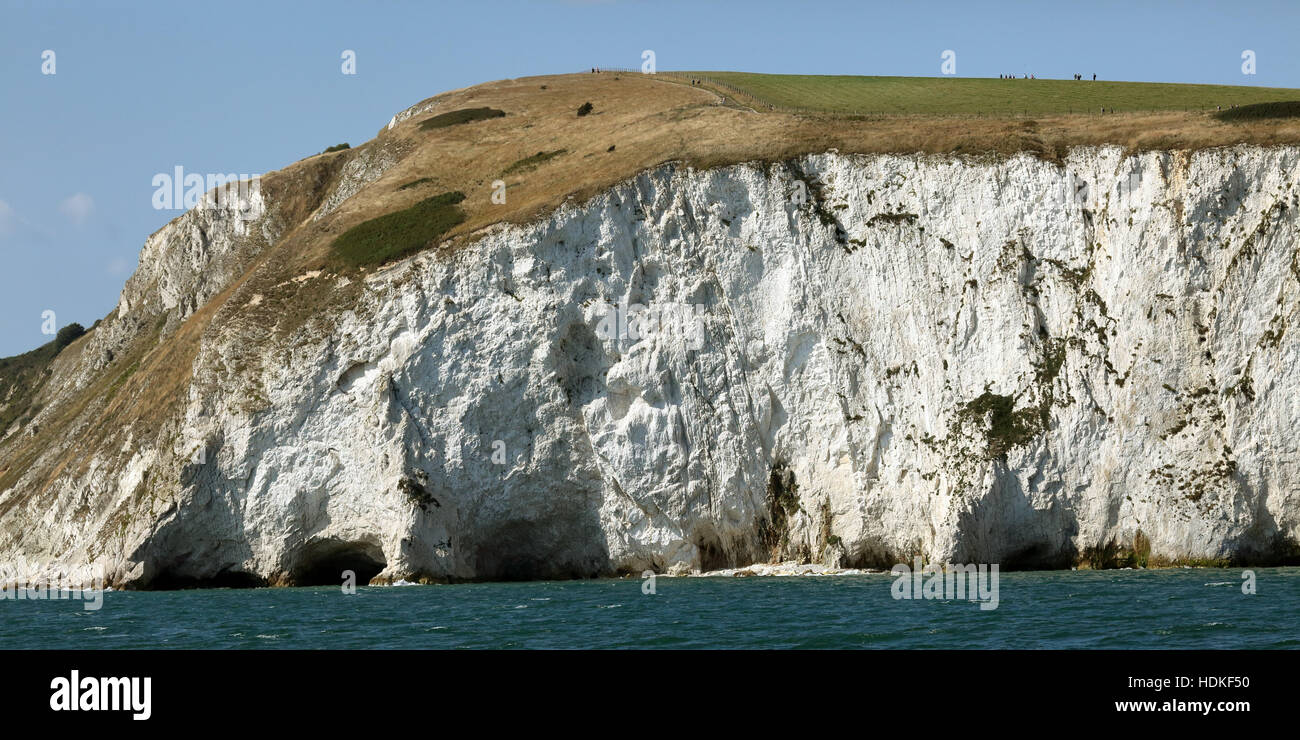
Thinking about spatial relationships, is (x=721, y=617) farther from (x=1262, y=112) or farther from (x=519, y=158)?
(x=519, y=158)

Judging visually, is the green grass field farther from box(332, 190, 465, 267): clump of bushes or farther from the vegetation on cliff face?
the vegetation on cliff face

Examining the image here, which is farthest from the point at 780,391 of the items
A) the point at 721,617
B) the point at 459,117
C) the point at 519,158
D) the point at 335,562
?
the point at 459,117

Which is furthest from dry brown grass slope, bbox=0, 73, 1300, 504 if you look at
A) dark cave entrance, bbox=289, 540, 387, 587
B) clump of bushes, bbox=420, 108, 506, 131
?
dark cave entrance, bbox=289, 540, 387, 587

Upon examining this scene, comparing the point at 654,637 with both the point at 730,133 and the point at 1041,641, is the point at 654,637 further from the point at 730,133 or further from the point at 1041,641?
the point at 730,133

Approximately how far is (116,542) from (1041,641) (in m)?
43.2

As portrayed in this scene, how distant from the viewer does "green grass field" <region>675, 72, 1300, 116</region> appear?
68250 mm

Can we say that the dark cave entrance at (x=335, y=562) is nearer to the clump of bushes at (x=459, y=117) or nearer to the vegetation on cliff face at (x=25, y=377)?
the clump of bushes at (x=459, y=117)

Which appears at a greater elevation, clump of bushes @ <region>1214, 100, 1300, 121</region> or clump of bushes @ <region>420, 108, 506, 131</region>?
clump of bushes @ <region>420, 108, 506, 131</region>

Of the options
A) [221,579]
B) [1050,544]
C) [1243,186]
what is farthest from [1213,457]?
[221,579]

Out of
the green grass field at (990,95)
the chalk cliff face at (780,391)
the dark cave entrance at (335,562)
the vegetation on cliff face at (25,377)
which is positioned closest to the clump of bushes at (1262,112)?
the chalk cliff face at (780,391)

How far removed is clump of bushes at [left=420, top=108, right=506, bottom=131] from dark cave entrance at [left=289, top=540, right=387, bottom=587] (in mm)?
33625

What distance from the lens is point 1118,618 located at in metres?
32.0

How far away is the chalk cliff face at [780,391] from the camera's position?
164ft

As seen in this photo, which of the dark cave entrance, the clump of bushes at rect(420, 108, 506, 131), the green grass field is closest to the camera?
the dark cave entrance
